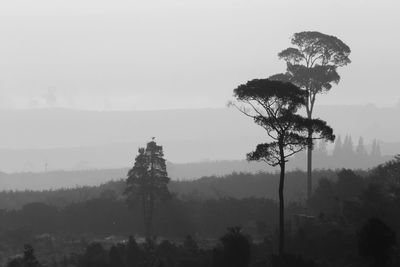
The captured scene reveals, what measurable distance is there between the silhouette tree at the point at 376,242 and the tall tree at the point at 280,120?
6.89m

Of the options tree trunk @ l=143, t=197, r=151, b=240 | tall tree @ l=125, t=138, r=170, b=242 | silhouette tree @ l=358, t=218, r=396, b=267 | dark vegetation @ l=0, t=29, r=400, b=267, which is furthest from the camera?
tall tree @ l=125, t=138, r=170, b=242

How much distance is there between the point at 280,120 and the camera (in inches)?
1265

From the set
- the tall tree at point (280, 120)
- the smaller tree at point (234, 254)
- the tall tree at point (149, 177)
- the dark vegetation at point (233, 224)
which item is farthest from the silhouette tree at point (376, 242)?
the tall tree at point (149, 177)

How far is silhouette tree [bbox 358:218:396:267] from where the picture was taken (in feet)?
82.4

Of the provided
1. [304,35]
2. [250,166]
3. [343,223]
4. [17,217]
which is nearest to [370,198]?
[343,223]

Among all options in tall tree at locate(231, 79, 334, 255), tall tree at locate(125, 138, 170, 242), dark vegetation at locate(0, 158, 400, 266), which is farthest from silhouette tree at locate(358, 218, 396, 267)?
tall tree at locate(125, 138, 170, 242)

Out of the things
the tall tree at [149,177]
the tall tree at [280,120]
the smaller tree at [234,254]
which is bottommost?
the smaller tree at [234,254]

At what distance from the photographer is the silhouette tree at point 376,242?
989 inches

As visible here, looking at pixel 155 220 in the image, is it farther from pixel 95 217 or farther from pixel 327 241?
pixel 327 241

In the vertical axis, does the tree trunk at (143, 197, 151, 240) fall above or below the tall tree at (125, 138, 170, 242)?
below

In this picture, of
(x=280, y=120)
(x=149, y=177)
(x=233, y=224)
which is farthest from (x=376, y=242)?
(x=149, y=177)

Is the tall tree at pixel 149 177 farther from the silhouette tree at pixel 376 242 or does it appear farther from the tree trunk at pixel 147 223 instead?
the silhouette tree at pixel 376 242

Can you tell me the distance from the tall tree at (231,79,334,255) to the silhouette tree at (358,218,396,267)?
689 centimetres

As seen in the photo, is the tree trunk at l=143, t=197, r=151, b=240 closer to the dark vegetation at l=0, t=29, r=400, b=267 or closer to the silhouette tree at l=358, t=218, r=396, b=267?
the dark vegetation at l=0, t=29, r=400, b=267
